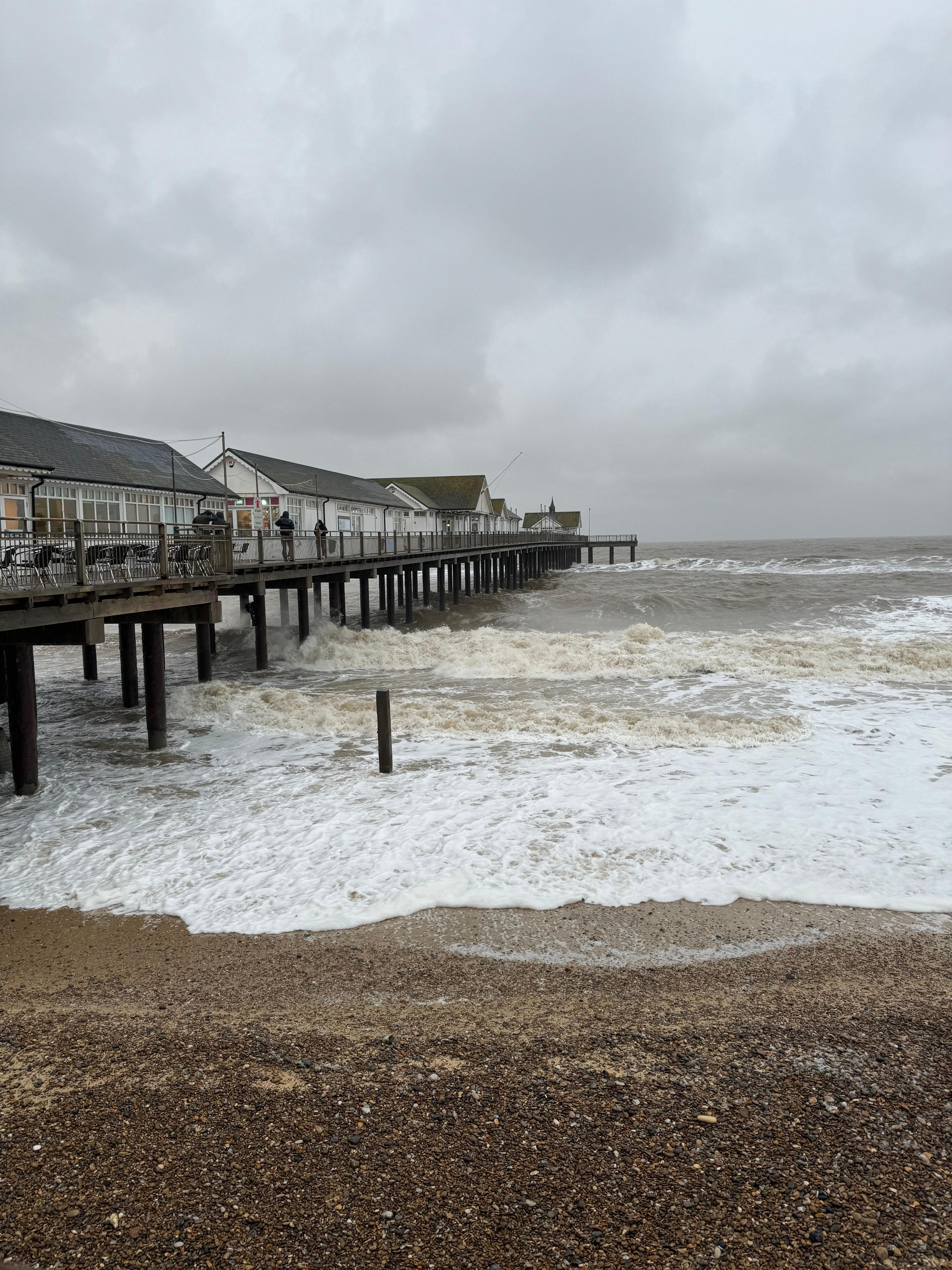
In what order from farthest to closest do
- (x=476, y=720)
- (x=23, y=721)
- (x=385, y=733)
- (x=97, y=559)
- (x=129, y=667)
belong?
(x=129, y=667)
(x=476, y=720)
(x=97, y=559)
(x=385, y=733)
(x=23, y=721)

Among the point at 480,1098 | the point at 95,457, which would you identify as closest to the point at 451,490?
the point at 95,457

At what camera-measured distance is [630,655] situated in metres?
21.4

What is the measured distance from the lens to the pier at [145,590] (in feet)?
34.9

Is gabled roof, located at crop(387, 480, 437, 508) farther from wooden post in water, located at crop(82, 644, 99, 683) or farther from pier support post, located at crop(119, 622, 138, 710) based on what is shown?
pier support post, located at crop(119, 622, 138, 710)

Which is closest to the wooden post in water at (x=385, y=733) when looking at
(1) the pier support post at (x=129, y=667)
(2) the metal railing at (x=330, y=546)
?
(1) the pier support post at (x=129, y=667)

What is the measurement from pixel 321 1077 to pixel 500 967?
1920mm

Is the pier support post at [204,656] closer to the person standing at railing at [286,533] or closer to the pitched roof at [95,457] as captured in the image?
the person standing at railing at [286,533]

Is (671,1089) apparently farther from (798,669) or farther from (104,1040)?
(798,669)

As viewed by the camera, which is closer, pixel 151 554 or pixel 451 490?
pixel 151 554

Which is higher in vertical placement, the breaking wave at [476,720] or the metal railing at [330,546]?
the metal railing at [330,546]

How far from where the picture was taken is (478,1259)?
3332 millimetres

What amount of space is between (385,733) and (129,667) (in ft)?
24.5

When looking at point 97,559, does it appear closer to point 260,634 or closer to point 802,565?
point 260,634

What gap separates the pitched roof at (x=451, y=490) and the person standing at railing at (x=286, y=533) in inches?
1364
